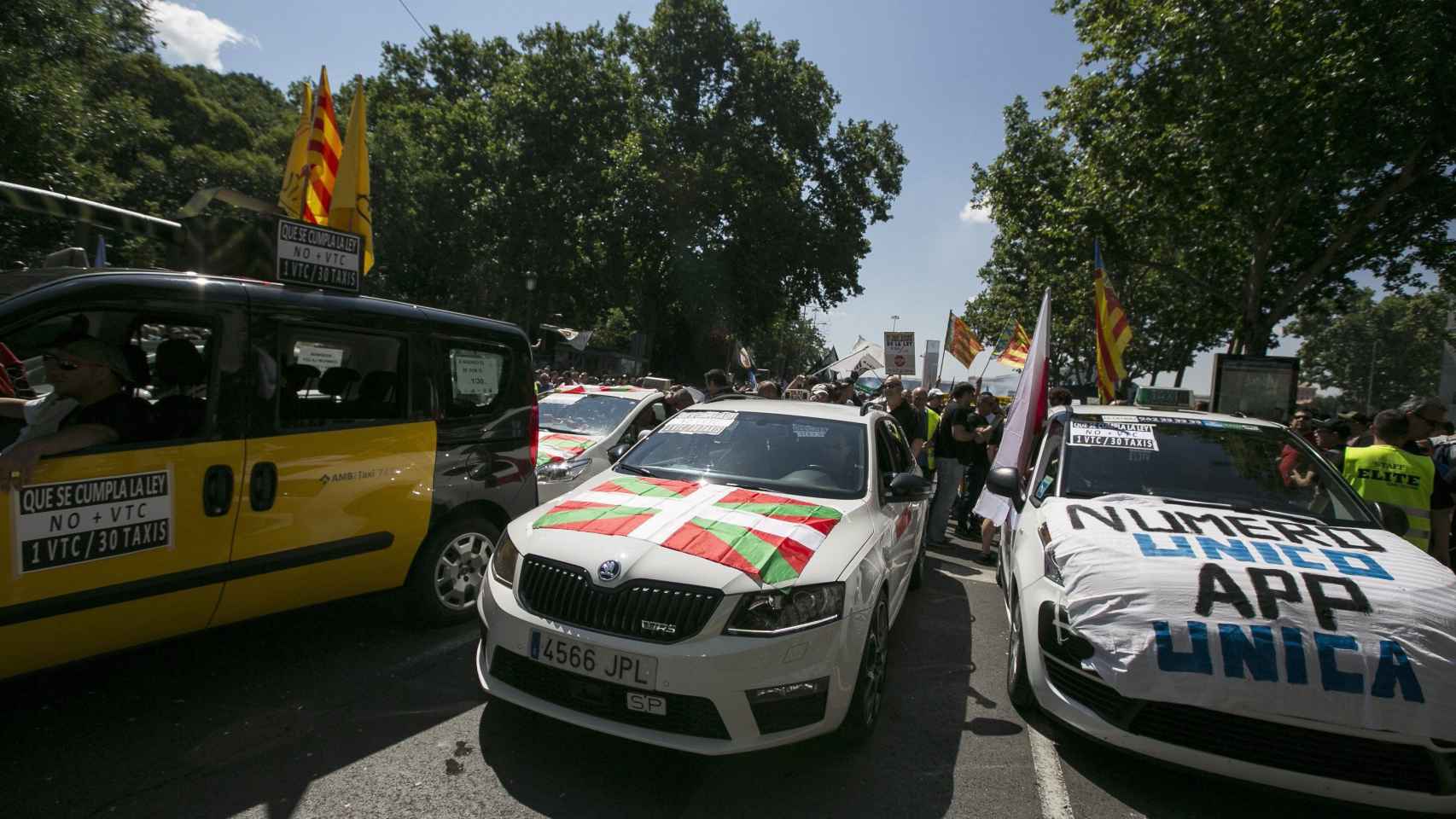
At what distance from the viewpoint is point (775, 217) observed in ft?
92.0

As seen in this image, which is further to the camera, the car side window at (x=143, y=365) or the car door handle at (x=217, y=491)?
the car door handle at (x=217, y=491)

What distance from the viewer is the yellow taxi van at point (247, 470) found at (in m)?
2.96

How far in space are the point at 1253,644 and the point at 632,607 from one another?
247cm

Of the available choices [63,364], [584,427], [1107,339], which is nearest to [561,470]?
[584,427]

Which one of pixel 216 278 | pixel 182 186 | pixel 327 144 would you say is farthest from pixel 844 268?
pixel 216 278

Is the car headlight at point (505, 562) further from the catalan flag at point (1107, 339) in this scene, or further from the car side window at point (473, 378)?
the catalan flag at point (1107, 339)

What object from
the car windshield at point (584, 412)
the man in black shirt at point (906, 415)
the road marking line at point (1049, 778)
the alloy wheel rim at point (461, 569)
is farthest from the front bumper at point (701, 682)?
the man in black shirt at point (906, 415)

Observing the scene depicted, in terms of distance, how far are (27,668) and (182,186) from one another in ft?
108

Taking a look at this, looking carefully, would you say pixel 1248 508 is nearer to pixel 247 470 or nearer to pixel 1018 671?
pixel 1018 671

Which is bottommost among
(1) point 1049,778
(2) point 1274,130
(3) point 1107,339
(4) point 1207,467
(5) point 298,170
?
(1) point 1049,778

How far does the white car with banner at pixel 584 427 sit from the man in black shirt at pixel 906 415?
2.67 m

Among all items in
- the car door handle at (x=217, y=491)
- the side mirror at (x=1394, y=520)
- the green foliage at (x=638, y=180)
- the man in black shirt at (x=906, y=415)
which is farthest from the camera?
the green foliage at (x=638, y=180)

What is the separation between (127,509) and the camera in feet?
10.2

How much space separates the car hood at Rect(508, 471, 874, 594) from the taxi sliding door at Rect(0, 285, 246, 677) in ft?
4.54
